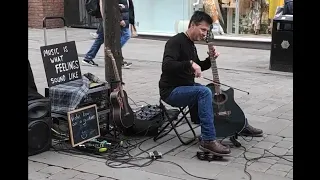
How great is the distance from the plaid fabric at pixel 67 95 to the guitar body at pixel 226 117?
1362 millimetres

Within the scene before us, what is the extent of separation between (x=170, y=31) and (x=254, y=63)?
422 centimetres

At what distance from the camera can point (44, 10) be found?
16.3 m

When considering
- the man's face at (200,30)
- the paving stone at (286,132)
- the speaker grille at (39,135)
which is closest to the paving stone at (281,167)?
the paving stone at (286,132)

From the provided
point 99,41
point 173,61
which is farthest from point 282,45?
point 173,61

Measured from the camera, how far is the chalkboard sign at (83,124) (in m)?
4.93

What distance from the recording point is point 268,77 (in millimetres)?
8961

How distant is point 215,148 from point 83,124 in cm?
133

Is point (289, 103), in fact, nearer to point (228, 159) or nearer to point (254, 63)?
point (228, 159)

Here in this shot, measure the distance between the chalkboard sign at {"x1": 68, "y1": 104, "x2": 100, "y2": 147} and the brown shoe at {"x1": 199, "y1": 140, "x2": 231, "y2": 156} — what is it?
113 cm

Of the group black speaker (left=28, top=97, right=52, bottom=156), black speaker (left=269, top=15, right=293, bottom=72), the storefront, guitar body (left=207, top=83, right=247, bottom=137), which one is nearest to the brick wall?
the storefront

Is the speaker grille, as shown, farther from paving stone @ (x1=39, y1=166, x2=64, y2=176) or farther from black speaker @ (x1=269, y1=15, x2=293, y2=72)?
black speaker @ (x1=269, y1=15, x2=293, y2=72)
